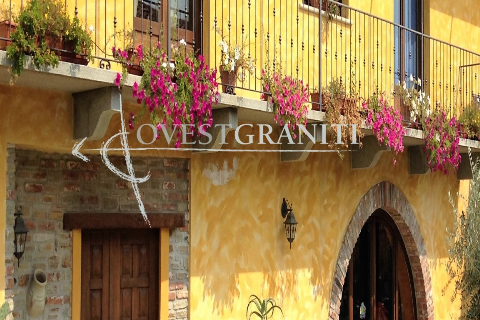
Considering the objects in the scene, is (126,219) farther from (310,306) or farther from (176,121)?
(310,306)

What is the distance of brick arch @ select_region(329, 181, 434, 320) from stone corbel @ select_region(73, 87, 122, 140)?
15.3ft

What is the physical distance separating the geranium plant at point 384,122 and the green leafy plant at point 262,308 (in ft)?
7.94

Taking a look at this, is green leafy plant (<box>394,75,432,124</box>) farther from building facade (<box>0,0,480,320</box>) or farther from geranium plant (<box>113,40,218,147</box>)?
geranium plant (<box>113,40,218,147</box>)

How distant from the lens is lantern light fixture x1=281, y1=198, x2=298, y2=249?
9992 millimetres

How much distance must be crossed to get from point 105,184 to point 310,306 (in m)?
3.62

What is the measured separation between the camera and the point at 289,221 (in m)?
9.99

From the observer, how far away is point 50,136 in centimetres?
754

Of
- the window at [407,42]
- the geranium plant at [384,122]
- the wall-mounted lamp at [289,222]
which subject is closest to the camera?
the wall-mounted lamp at [289,222]

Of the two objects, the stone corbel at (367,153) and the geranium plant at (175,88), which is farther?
the stone corbel at (367,153)

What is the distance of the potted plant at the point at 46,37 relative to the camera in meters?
6.36

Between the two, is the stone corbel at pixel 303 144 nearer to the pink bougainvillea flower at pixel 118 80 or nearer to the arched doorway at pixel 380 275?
the arched doorway at pixel 380 275

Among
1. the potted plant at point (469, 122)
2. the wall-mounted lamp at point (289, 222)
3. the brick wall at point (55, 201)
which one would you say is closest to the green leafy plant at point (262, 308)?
the wall-mounted lamp at point (289, 222)

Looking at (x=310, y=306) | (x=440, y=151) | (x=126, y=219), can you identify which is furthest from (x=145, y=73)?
(x=440, y=151)

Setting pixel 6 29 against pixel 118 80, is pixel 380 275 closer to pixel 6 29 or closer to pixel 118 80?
pixel 118 80
